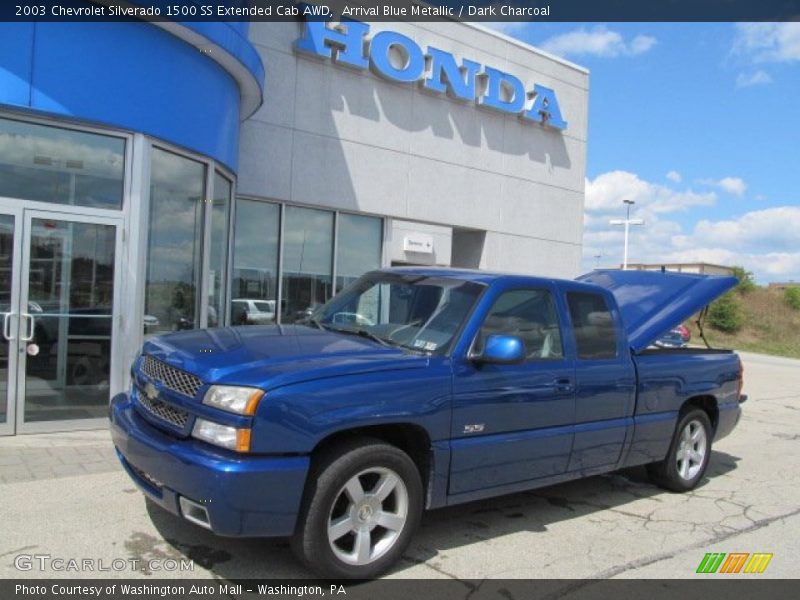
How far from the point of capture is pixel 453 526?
5109 millimetres

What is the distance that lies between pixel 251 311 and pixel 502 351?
25.6 feet

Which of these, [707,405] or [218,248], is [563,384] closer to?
[707,405]

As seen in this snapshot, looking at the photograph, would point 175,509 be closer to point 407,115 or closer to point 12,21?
point 12,21

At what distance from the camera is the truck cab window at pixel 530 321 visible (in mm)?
4855

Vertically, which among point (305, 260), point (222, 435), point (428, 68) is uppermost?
point (428, 68)

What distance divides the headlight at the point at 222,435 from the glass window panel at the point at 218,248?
5.61 m

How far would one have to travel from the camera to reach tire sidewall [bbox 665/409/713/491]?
628cm

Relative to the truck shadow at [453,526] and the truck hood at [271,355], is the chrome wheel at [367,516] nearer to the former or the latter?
the truck shadow at [453,526]

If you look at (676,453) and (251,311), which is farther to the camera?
(251,311)

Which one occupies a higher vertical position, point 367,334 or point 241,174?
point 241,174

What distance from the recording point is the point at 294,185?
1180 centimetres

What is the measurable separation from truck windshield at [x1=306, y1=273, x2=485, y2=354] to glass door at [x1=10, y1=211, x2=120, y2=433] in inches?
130

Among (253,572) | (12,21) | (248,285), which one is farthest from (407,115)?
(253,572)

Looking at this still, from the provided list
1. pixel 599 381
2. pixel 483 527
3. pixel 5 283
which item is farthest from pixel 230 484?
pixel 5 283
